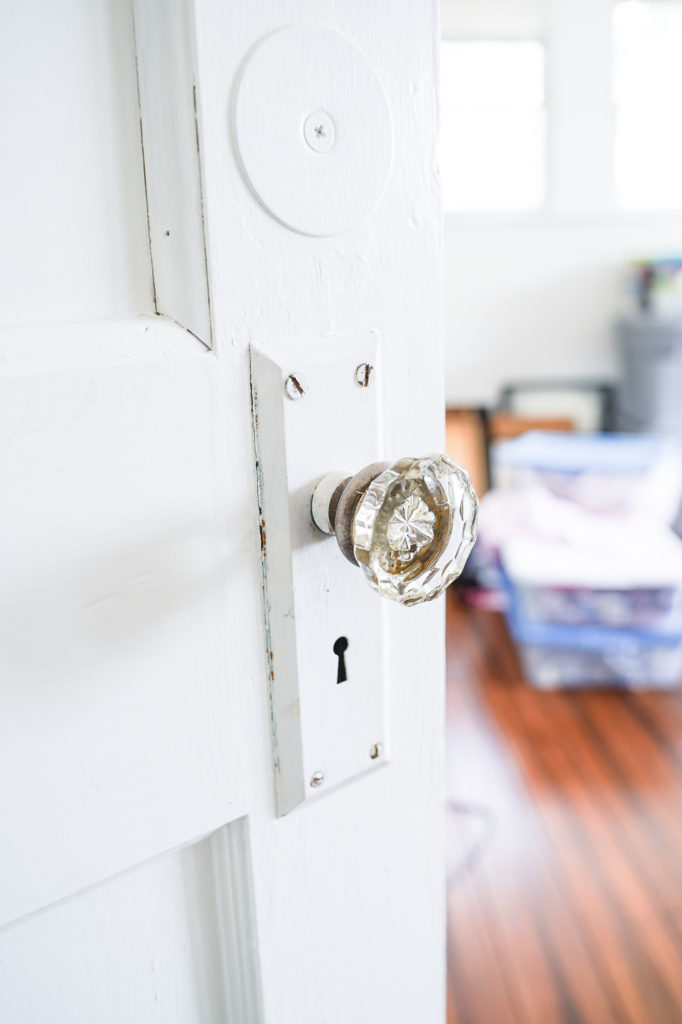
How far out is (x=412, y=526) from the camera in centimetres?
22

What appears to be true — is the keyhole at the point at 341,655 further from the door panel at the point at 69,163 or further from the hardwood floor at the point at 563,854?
the hardwood floor at the point at 563,854

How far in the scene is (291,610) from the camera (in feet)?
0.81

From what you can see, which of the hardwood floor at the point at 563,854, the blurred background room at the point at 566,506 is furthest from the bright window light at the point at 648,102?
the hardwood floor at the point at 563,854

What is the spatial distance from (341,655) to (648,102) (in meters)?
2.49

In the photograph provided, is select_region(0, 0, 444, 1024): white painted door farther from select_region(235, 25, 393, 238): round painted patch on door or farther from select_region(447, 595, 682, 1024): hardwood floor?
select_region(447, 595, 682, 1024): hardwood floor

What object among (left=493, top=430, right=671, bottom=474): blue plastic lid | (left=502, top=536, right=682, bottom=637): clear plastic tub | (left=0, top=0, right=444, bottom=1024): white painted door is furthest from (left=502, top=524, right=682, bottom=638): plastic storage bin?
(left=0, top=0, right=444, bottom=1024): white painted door

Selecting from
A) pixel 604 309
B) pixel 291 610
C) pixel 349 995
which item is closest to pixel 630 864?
pixel 349 995

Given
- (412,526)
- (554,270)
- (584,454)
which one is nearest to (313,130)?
(412,526)

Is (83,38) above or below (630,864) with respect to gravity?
above

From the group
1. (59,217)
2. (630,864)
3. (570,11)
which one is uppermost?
(570,11)

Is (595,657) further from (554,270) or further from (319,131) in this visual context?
(319,131)

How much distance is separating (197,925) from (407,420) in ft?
0.56

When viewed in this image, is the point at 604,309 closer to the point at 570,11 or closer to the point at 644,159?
the point at 644,159

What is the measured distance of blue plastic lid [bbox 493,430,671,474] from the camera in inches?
61.4
